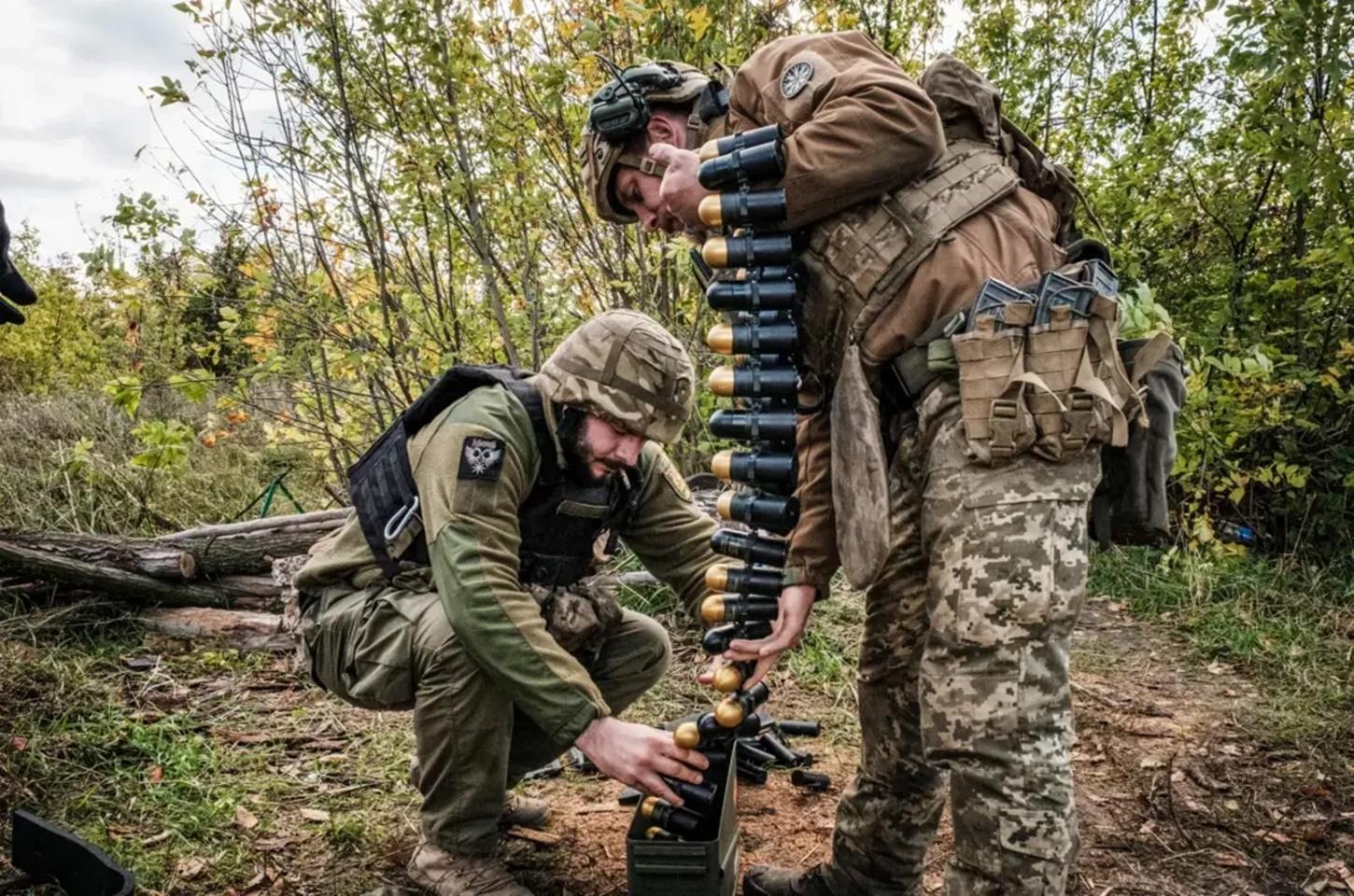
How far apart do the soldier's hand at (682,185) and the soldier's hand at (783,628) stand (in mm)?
1067

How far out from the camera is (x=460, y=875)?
2.91 meters

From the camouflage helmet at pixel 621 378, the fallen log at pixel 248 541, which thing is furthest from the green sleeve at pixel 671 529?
the fallen log at pixel 248 541

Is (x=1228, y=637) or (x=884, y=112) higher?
(x=884, y=112)

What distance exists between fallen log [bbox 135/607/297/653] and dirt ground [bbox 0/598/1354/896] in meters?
0.19

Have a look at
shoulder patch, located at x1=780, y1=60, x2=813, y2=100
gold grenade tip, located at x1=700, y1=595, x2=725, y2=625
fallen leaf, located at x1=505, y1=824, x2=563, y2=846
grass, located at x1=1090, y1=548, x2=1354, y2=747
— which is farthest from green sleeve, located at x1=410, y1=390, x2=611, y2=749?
grass, located at x1=1090, y1=548, x2=1354, y2=747

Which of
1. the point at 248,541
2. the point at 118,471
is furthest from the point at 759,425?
the point at 118,471

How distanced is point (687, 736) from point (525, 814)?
1236mm

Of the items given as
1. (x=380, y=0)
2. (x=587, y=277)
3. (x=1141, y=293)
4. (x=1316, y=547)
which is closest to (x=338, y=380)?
(x=587, y=277)

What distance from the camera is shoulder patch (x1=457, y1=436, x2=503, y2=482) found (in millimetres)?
2850

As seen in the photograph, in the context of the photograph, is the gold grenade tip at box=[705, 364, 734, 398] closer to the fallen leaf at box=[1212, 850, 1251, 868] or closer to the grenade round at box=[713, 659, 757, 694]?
the grenade round at box=[713, 659, 757, 694]

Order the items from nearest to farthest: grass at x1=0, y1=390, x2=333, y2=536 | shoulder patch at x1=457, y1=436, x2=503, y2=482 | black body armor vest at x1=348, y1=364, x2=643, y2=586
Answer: shoulder patch at x1=457, y1=436, x2=503, y2=482 → black body armor vest at x1=348, y1=364, x2=643, y2=586 → grass at x1=0, y1=390, x2=333, y2=536

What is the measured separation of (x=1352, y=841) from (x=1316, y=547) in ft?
14.1

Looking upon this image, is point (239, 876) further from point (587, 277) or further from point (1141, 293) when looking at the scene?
point (587, 277)

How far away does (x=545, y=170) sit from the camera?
20.3ft
